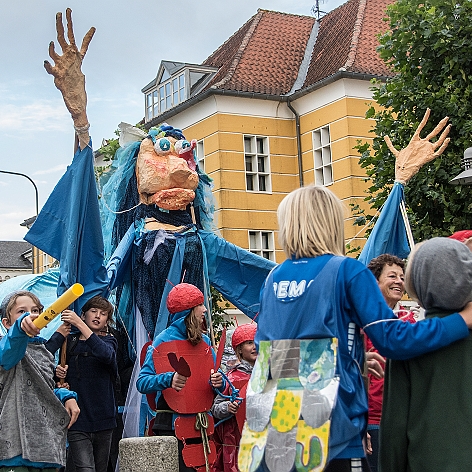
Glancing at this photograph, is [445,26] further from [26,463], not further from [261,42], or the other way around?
[261,42]

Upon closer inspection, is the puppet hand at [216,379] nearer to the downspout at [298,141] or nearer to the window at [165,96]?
the downspout at [298,141]

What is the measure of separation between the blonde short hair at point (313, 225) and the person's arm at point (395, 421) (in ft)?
1.71

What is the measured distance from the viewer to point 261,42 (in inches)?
1223

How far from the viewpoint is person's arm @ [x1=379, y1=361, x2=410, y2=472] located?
3.59 metres

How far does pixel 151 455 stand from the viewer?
237 inches

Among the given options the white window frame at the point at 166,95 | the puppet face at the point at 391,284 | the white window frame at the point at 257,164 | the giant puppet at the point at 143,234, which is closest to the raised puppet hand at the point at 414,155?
the giant puppet at the point at 143,234

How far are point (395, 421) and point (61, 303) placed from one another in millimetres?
1827

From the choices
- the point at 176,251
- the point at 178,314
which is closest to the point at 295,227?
the point at 178,314

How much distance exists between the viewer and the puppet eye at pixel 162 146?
8859mm

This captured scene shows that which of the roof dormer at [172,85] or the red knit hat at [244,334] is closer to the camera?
the red knit hat at [244,334]

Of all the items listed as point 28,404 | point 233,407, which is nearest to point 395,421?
point 28,404

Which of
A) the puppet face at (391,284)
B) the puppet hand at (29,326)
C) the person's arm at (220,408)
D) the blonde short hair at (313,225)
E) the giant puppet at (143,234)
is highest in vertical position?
the giant puppet at (143,234)

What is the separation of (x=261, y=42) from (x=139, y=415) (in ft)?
79.5

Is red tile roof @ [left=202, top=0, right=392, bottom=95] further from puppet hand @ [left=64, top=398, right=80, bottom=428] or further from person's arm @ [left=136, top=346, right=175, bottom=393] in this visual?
puppet hand @ [left=64, top=398, right=80, bottom=428]
